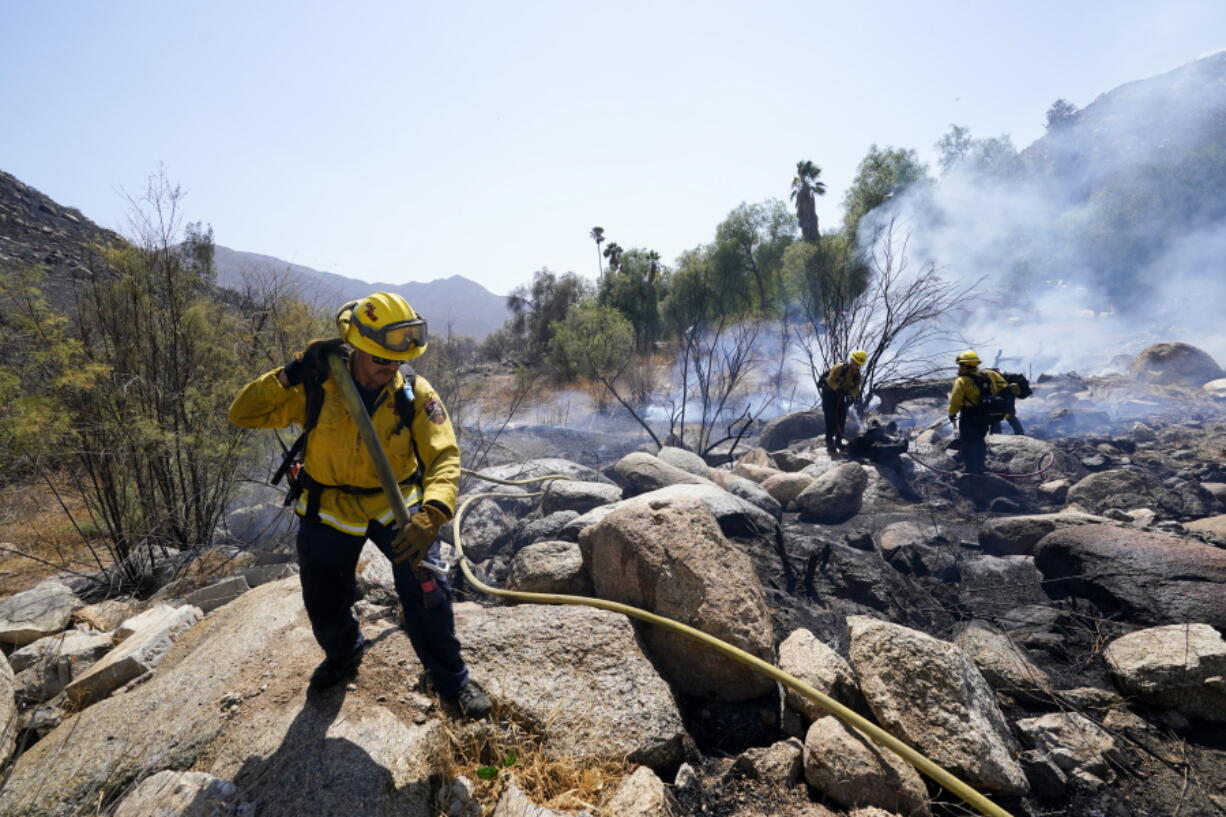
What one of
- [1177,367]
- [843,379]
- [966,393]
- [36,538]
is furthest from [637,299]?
[36,538]

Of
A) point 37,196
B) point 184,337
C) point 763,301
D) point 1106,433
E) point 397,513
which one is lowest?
point 1106,433

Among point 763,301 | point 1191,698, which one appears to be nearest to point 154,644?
point 1191,698

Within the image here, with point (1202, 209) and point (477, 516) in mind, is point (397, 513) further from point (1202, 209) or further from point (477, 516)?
point (1202, 209)

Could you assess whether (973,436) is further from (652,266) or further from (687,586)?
(652,266)

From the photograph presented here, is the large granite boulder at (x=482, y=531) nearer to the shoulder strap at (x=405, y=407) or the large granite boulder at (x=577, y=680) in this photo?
the large granite boulder at (x=577, y=680)

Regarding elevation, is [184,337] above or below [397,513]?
above

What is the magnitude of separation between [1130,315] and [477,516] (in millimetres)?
37265

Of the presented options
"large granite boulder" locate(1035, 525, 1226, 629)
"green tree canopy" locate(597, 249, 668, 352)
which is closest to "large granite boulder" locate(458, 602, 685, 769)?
"large granite boulder" locate(1035, 525, 1226, 629)

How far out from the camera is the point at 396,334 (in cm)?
219

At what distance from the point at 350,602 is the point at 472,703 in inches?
28.6

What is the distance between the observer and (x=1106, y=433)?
472 inches

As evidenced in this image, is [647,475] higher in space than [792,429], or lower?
higher

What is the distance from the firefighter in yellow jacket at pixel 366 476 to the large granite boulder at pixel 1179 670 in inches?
144

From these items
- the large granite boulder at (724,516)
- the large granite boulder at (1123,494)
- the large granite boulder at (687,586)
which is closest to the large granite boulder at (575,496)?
the large granite boulder at (724,516)
